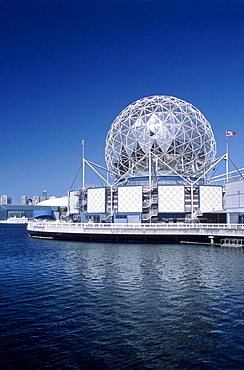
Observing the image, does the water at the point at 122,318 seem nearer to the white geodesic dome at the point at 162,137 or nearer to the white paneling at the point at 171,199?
the white paneling at the point at 171,199

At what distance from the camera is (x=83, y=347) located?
1423cm

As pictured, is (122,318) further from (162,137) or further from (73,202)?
(73,202)

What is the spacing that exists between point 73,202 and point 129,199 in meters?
20.1

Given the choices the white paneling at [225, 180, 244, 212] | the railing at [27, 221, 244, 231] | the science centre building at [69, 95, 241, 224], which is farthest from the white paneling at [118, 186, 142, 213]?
the white paneling at [225, 180, 244, 212]

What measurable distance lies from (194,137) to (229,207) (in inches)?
1226

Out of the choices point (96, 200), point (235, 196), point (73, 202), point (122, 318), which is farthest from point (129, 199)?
point (122, 318)

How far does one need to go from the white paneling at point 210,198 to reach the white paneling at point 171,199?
4.50m

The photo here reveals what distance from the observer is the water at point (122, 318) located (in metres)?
13.3

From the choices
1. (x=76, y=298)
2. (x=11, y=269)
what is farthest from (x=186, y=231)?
(x=76, y=298)

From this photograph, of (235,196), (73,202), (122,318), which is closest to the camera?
(122,318)

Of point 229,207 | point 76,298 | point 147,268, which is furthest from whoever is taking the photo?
point 229,207

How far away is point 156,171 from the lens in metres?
84.0

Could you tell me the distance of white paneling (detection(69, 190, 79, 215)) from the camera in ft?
288

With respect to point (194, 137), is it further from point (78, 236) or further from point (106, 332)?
point (106, 332)
